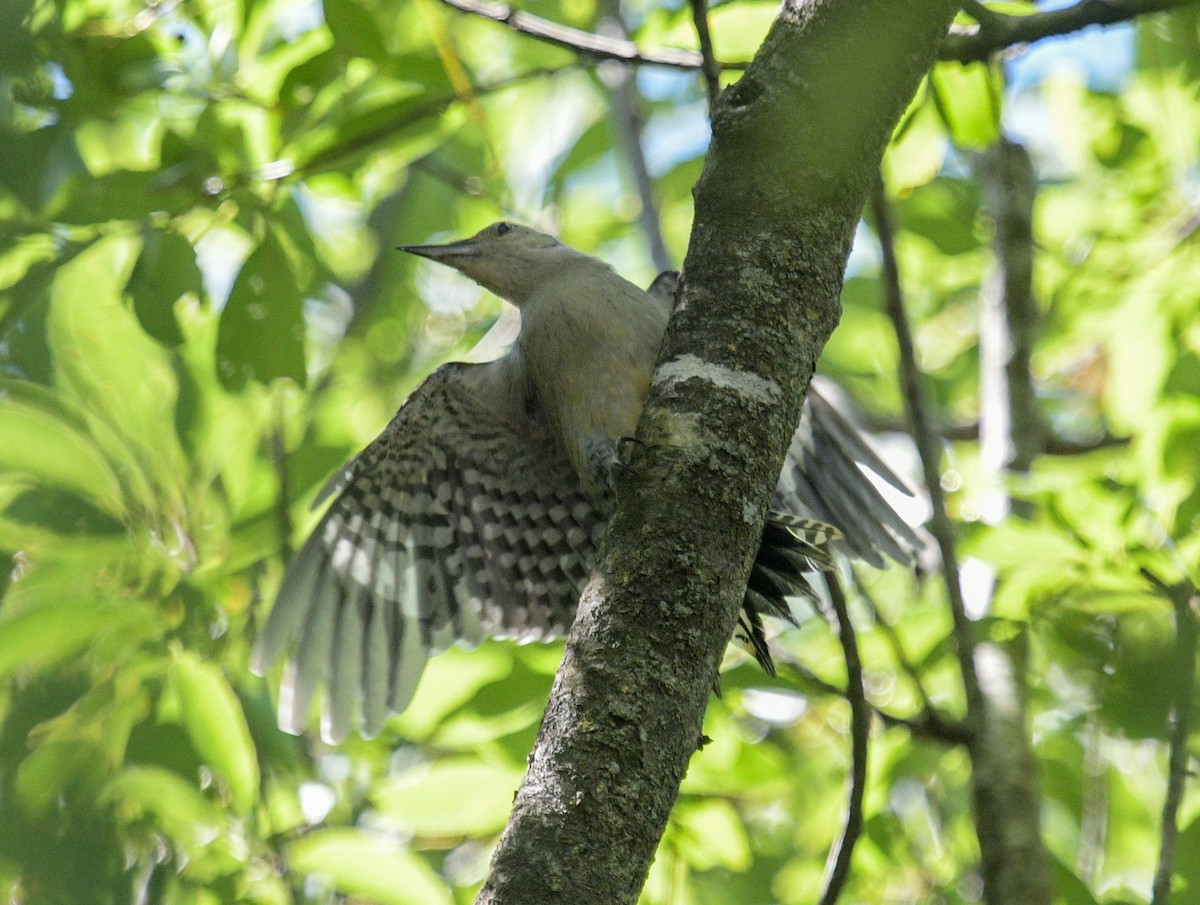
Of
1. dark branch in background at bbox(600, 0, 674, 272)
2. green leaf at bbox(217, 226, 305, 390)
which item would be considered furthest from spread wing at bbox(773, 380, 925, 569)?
green leaf at bbox(217, 226, 305, 390)

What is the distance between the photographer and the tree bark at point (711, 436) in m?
1.75

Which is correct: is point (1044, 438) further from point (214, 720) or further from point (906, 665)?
point (214, 720)

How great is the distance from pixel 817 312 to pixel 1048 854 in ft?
5.84

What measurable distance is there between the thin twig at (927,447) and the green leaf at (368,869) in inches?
56.1

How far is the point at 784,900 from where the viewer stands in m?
4.55

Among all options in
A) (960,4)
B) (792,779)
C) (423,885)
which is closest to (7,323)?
(423,885)

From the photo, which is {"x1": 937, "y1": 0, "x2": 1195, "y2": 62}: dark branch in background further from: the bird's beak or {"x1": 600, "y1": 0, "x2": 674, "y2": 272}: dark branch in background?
the bird's beak

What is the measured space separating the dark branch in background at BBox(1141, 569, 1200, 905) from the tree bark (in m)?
1.13

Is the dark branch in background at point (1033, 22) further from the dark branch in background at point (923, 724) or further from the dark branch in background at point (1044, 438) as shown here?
the dark branch in background at point (1044, 438)

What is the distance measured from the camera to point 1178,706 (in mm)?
2754

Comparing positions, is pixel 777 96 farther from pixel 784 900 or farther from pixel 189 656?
pixel 784 900

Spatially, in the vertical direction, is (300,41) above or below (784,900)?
above

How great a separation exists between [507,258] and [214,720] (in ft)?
8.14

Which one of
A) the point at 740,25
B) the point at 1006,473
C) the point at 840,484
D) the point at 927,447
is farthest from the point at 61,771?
the point at 1006,473
